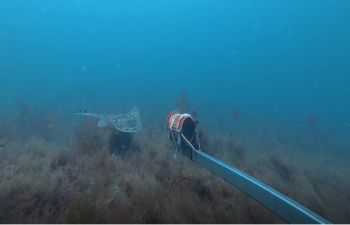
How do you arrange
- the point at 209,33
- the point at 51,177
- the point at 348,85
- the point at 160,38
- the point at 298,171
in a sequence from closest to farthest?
the point at 51,177
the point at 298,171
the point at 348,85
the point at 160,38
the point at 209,33

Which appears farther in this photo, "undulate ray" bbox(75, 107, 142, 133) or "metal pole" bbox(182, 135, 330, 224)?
"undulate ray" bbox(75, 107, 142, 133)

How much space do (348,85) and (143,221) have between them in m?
116

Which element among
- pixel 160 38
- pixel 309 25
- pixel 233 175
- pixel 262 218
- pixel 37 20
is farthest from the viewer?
pixel 160 38

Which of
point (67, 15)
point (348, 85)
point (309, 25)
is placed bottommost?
point (348, 85)

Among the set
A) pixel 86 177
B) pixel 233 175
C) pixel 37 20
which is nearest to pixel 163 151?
pixel 86 177

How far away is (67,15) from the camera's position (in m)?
143

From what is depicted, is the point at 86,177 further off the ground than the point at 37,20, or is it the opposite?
the point at 37,20

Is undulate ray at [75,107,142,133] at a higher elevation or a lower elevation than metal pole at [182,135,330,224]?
higher

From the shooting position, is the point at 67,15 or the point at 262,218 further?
the point at 67,15

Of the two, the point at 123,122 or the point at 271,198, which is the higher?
the point at 123,122

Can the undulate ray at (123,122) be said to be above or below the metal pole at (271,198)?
above

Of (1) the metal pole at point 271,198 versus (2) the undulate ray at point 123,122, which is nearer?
(1) the metal pole at point 271,198

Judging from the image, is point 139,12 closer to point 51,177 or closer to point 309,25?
point 309,25

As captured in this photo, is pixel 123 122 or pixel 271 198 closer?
pixel 271 198
